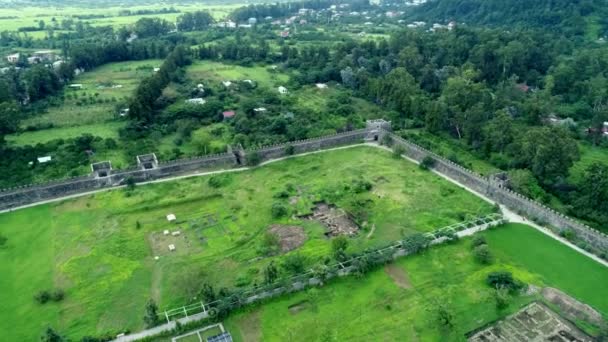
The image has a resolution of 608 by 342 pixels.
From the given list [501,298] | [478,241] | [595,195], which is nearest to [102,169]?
[478,241]

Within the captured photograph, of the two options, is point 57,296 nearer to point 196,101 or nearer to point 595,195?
point 196,101

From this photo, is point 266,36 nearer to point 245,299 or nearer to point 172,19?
point 172,19

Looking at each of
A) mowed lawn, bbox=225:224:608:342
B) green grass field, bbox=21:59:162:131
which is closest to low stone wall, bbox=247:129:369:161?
mowed lawn, bbox=225:224:608:342

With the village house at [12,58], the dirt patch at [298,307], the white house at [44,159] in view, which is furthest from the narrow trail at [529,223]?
the village house at [12,58]

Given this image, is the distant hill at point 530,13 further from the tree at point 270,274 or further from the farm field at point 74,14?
the tree at point 270,274

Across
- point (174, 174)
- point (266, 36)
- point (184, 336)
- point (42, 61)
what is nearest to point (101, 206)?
point (174, 174)

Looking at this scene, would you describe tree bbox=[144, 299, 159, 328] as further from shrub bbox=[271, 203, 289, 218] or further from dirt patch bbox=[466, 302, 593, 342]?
dirt patch bbox=[466, 302, 593, 342]
